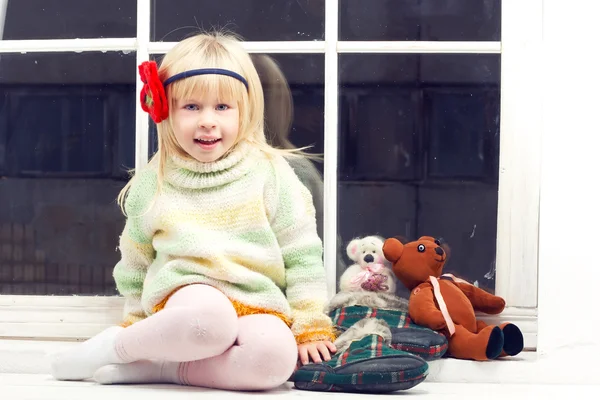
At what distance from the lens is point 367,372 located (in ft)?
4.54

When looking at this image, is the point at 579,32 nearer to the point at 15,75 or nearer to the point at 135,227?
the point at 135,227

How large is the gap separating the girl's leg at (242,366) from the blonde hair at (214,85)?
0.35 m

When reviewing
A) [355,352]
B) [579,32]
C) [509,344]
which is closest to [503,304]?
[509,344]

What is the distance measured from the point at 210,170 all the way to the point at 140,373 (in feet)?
1.34

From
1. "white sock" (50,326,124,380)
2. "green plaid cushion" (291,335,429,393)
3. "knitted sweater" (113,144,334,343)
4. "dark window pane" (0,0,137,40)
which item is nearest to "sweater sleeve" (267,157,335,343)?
"knitted sweater" (113,144,334,343)

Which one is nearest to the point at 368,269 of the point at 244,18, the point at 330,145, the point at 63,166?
the point at 330,145

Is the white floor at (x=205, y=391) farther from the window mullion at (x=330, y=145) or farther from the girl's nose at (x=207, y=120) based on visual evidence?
the girl's nose at (x=207, y=120)

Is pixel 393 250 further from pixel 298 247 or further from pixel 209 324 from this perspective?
pixel 209 324

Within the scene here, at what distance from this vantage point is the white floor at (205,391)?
135 centimetres

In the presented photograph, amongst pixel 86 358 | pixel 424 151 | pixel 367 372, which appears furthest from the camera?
pixel 424 151

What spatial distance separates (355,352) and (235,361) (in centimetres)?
22

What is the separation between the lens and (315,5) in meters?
1.71

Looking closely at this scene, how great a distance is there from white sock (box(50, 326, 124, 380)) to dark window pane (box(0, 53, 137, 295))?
0.83ft

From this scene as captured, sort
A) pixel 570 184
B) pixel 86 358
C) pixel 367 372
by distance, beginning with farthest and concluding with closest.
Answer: pixel 570 184, pixel 86 358, pixel 367 372
